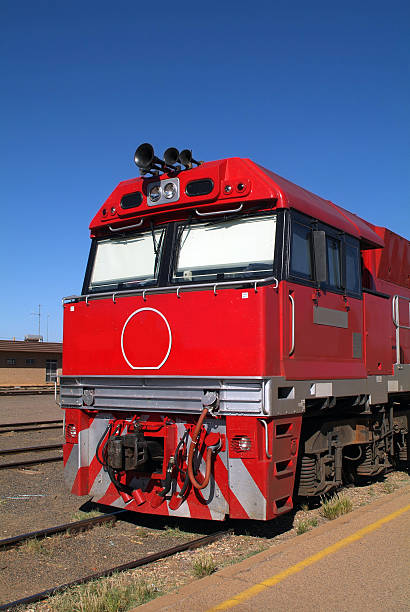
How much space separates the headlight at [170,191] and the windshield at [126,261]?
0.38 m

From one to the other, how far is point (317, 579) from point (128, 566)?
176cm

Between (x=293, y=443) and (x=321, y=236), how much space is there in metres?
2.13

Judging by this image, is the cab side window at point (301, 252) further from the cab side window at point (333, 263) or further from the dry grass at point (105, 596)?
the dry grass at point (105, 596)

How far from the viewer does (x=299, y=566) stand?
14.7 feet

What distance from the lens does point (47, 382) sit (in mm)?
41188

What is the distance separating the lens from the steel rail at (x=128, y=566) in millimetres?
4474

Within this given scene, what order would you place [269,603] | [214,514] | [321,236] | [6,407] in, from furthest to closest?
[6,407] < [321,236] < [214,514] < [269,603]

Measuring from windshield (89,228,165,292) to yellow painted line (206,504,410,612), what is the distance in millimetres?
3197

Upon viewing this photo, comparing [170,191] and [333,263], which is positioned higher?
[170,191]

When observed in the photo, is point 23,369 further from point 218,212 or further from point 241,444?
point 241,444

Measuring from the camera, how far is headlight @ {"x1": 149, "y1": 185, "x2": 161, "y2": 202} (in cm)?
656

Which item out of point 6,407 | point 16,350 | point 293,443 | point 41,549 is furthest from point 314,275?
point 16,350

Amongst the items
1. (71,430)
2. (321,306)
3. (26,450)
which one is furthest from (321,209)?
(26,450)

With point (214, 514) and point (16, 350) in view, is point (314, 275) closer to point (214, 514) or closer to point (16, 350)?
point (214, 514)
